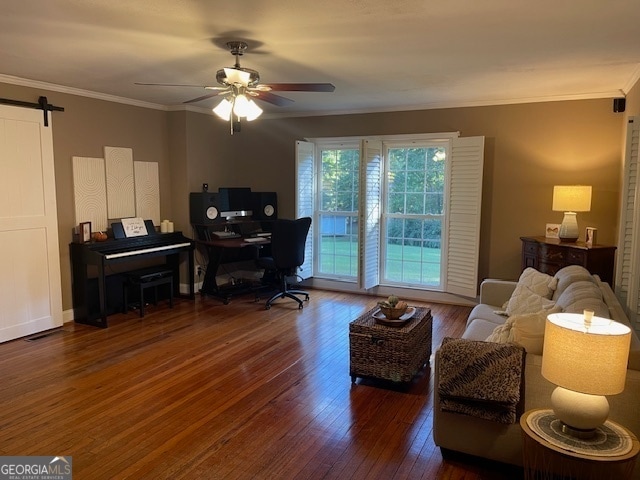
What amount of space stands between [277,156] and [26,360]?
384 centimetres

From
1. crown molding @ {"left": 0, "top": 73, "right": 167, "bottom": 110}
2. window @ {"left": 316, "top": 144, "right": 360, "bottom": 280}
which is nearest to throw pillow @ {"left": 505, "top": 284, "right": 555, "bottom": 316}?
window @ {"left": 316, "top": 144, "right": 360, "bottom": 280}

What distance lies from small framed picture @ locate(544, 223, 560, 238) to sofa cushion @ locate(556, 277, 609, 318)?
188 cm

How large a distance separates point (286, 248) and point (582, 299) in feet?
10.8

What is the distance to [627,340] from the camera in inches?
69.3

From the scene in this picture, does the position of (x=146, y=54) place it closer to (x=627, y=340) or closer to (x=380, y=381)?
(x=380, y=381)

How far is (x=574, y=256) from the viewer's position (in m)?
4.34

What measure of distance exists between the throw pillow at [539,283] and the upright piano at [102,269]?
3696mm

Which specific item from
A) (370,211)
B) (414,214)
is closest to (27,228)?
(370,211)

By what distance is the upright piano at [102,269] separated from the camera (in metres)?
4.61

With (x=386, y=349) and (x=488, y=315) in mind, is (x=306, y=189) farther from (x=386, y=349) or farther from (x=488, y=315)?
(x=386, y=349)

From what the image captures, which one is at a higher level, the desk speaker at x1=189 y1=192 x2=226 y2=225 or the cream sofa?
the desk speaker at x1=189 y1=192 x2=226 y2=225

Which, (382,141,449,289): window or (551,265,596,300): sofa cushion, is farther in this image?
(382,141,449,289): window

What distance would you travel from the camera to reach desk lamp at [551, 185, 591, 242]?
4.48 m

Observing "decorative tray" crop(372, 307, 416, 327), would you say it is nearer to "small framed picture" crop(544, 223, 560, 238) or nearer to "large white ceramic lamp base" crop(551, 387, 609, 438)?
"large white ceramic lamp base" crop(551, 387, 609, 438)
